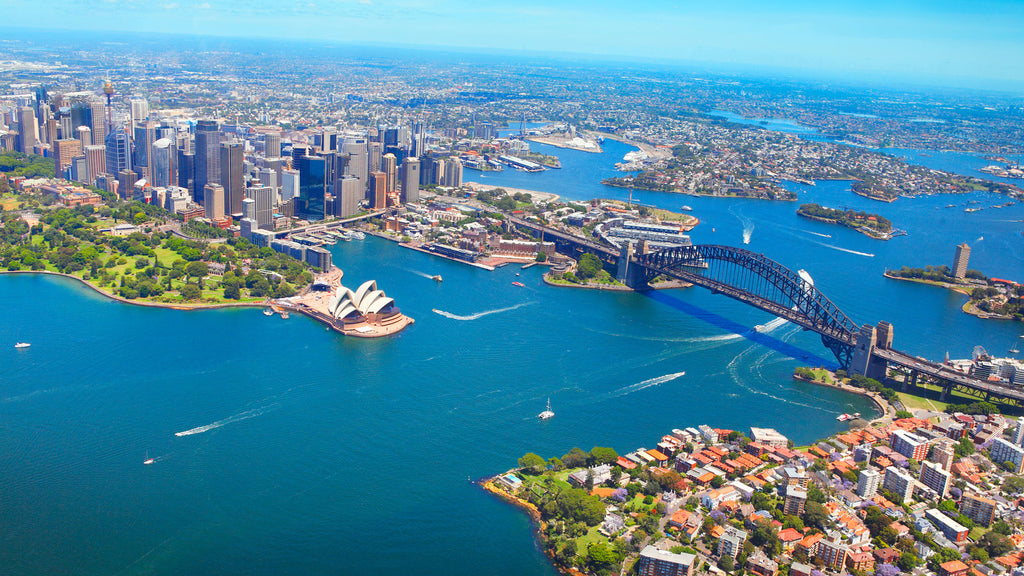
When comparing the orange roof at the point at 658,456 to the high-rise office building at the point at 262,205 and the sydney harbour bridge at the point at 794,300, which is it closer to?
the sydney harbour bridge at the point at 794,300

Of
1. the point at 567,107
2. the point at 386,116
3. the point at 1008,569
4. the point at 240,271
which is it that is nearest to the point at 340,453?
the point at 1008,569

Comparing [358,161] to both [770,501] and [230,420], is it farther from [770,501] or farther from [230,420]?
[770,501]

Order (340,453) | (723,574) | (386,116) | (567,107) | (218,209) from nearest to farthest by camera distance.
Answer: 1. (723,574)
2. (340,453)
3. (218,209)
4. (386,116)
5. (567,107)

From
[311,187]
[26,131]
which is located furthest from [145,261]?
[26,131]

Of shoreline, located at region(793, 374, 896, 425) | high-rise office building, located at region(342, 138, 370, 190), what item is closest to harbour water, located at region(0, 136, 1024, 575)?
shoreline, located at region(793, 374, 896, 425)

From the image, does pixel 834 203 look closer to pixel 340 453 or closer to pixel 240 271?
pixel 240 271

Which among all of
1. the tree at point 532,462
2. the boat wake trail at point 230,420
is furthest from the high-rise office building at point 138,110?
the tree at point 532,462
